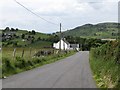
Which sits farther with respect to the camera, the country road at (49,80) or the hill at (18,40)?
the hill at (18,40)

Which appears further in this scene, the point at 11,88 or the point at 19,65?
the point at 19,65

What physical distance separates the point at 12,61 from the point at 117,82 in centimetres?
1288

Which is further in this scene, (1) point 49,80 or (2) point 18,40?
(2) point 18,40

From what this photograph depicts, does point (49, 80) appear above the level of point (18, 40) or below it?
below

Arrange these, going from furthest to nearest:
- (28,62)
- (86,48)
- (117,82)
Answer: (86,48), (28,62), (117,82)

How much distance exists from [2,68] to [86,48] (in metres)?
146

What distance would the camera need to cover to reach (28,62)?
29.2 m

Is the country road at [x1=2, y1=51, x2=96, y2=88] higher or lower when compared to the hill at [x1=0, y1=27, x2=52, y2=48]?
lower

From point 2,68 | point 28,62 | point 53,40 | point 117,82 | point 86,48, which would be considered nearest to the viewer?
point 117,82

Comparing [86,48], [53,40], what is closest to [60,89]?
[53,40]

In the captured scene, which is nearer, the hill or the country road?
the country road

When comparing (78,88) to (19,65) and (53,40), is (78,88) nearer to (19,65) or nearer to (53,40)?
(19,65)

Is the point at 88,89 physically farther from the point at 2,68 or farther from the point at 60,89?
the point at 2,68

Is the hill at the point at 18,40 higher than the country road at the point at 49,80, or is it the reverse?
the hill at the point at 18,40
